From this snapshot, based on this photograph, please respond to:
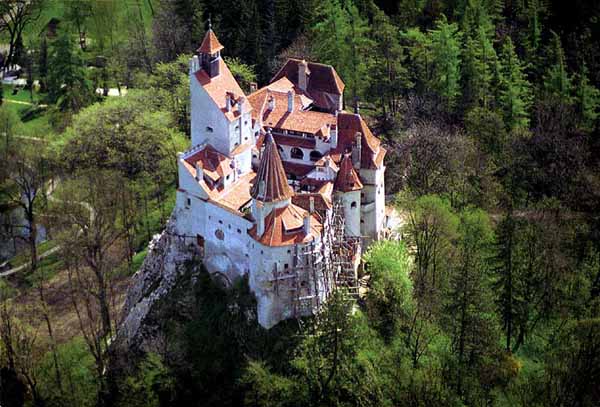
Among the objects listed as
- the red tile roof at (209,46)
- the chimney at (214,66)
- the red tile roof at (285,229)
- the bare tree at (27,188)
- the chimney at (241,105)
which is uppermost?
the red tile roof at (209,46)

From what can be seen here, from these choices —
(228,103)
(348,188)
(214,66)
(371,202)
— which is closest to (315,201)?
(348,188)

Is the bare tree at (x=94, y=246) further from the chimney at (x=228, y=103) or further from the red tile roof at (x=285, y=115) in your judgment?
the red tile roof at (x=285, y=115)

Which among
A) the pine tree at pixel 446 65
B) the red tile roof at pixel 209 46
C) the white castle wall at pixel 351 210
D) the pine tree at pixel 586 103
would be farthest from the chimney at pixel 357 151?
the pine tree at pixel 586 103

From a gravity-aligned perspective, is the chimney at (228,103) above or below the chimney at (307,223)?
above

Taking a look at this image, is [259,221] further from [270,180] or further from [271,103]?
[271,103]

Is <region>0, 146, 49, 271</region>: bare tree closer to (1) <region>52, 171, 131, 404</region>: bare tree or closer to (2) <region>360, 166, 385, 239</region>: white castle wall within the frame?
(1) <region>52, 171, 131, 404</region>: bare tree

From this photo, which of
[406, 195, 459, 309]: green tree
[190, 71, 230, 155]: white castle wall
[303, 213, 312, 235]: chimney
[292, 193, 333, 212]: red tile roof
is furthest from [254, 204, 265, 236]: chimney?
[406, 195, 459, 309]: green tree

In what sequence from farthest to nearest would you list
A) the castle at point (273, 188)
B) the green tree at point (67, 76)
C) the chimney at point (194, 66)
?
the green tree at point (67, 76)
the chimney at point (194, 66)
the castle at point (273, 188)

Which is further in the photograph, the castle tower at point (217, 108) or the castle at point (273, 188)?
the castle tower at point (217, 108)
